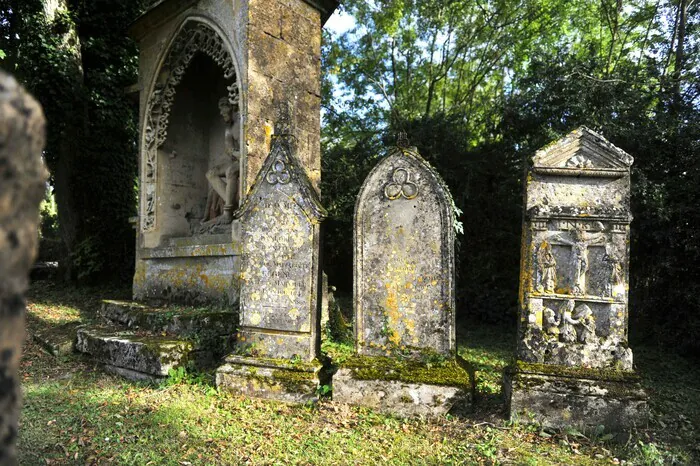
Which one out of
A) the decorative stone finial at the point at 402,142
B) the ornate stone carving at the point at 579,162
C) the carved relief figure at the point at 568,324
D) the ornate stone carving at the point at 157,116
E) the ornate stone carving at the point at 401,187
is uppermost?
the ornate stone carving at the point at 157,116

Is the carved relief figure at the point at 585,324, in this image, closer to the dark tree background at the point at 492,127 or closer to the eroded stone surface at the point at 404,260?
the eroded stone surface at the point at 404,260

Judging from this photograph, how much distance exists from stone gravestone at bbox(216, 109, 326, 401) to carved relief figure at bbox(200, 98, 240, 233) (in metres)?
2.46

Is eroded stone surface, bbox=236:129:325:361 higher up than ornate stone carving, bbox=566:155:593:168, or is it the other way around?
ornate stone carving, bbox=566:155:593:168

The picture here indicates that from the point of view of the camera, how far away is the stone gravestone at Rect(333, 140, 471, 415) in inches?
165

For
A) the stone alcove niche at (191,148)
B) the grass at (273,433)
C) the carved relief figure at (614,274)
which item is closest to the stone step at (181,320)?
the grass at (273,433)

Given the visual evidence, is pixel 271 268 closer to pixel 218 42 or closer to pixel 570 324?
pixel 570 324

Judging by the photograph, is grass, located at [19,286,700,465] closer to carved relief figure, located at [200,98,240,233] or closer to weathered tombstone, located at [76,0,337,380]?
weathered tombstone, located at [76,0,337,380]

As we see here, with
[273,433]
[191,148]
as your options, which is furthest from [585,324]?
[191,148]

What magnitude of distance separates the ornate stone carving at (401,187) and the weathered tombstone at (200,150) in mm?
1661

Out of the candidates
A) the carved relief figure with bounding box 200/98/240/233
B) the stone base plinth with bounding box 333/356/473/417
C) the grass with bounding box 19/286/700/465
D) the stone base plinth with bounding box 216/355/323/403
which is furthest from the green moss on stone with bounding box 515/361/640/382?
the carved relief figure with bounding box 200/98/240/233

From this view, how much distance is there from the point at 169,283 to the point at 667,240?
775 cm

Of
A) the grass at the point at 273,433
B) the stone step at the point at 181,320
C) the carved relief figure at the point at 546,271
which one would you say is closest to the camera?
the grass at the point at 273,433

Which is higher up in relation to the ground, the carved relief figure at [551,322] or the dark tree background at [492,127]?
the dark tree background at [492,127]

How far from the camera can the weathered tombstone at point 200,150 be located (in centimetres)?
557
